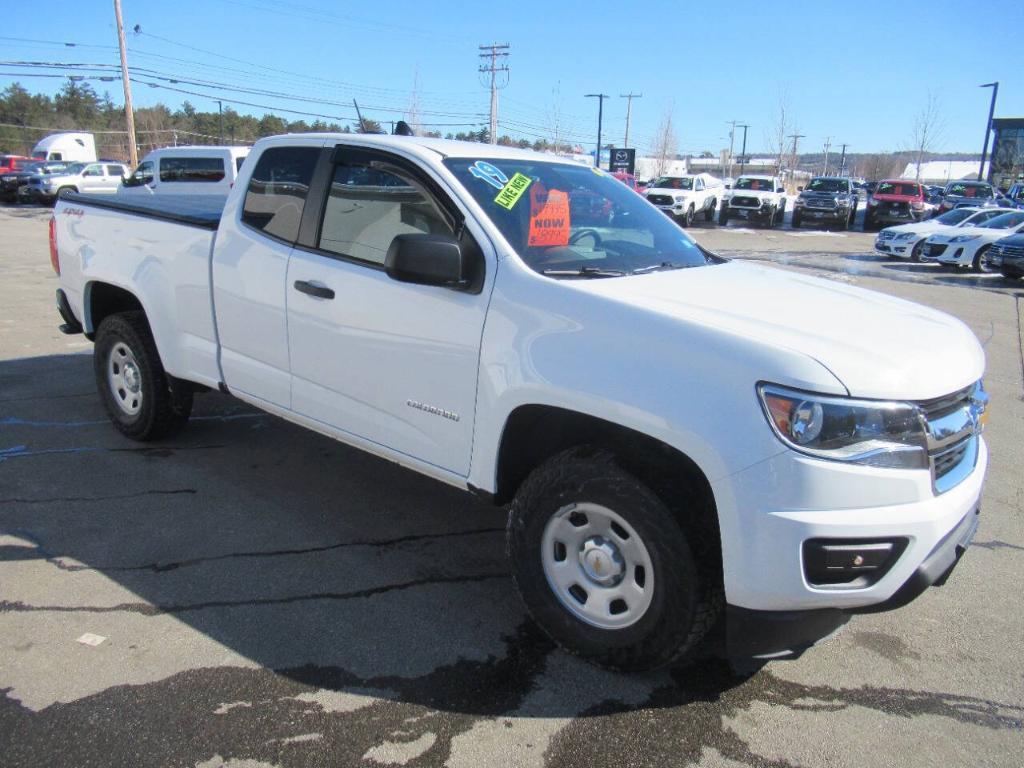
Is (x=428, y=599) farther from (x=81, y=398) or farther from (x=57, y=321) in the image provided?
(x=57, y=321)

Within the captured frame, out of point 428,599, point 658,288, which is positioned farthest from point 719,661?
point 658,288

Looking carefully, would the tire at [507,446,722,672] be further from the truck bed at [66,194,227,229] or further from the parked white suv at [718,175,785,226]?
the parked white suv at [718,175,785,226]

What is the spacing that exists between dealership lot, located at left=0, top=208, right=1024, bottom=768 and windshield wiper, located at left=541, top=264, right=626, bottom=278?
800mm

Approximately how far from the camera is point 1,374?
21.6 feet

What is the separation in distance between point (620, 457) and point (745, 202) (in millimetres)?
28836

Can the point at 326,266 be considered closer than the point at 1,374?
Yes

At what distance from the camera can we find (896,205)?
2856 centimetres

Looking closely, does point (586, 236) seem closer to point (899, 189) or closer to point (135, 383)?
point (135, 383)

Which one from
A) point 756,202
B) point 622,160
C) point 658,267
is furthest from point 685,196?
point 658,267

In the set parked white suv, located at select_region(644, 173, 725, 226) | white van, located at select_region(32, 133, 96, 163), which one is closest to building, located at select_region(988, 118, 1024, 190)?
parked white suv, located at select_region(644, 173, 725, 226)

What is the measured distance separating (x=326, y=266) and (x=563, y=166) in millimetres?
1318

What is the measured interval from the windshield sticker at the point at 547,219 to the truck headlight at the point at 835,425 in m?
1.22

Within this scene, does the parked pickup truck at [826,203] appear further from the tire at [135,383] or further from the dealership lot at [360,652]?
the tire at [135,383]

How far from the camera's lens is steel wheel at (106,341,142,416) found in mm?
4820
